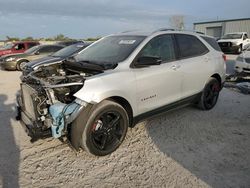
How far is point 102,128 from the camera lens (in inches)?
143

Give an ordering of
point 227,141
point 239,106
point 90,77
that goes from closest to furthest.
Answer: point 90,77
point 227,141
point 239,106

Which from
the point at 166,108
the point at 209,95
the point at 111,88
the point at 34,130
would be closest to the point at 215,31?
the point at 209,95

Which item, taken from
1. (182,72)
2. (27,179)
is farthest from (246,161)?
(27,179)

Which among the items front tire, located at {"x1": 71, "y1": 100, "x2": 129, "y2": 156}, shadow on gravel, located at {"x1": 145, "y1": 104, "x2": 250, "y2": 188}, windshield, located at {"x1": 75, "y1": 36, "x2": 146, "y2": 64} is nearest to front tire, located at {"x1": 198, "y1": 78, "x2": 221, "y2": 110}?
shadow on gravel, located at {"x1": 145, "y1": 104, "x2": 250, "y2": 188}

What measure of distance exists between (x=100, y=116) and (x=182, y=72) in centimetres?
195

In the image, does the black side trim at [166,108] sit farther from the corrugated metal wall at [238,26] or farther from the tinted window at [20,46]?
the corrugated metal wall at [238,26]

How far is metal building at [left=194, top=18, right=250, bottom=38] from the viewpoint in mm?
33888

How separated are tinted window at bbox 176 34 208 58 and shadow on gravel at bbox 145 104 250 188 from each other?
1.34 m

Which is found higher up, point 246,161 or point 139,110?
point 139,110

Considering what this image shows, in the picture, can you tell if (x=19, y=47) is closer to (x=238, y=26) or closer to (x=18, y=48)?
(x=18, y=48)

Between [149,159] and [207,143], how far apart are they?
3.67 ft

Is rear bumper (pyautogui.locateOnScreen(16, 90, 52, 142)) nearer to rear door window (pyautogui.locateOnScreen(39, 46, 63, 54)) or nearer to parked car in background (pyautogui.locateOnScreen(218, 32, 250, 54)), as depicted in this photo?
rear door window (pyautogui.locateOnScreen(39, 46, 63, 54))

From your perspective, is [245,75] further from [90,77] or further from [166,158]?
[90,77]

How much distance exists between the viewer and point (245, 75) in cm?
912
